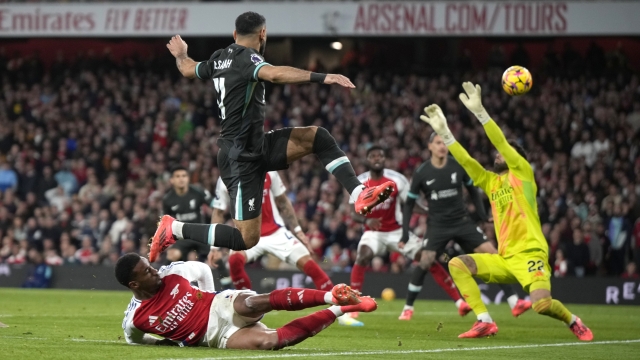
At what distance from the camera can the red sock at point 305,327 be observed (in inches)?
305

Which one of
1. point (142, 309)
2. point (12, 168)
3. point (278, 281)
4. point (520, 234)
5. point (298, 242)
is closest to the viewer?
point (142, 309)

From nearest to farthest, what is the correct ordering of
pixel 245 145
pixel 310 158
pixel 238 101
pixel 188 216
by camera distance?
pixel 238 101
pixel 245 145
pixel 188 216
pixel 310 158

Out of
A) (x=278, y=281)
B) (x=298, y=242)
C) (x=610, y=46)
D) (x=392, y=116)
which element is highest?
(x=610, y=46)

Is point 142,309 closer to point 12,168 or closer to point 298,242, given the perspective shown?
point 298,242

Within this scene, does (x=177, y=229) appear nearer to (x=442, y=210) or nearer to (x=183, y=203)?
(x=442, y=210)

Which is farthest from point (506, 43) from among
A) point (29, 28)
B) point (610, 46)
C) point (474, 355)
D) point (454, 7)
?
point (474, 355)

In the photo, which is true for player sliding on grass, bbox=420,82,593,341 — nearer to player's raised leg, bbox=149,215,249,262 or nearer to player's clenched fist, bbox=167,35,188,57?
player's raised leg, bbox=149,215,249,262

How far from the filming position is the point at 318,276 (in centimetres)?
1173

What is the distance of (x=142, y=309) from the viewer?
7883 millimetres

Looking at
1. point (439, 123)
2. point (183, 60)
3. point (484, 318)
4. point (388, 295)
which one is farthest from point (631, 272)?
point (183, 60)

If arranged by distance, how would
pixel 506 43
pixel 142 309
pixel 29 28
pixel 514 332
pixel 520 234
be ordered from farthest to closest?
1. pixel 506 43
2. pixel 29 28
3. pixel 514 332
4. pixel 520 234
5. pixel 142 309

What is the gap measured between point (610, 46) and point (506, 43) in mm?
2857

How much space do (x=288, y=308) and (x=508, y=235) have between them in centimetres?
296

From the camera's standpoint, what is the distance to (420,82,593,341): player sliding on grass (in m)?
9.47
